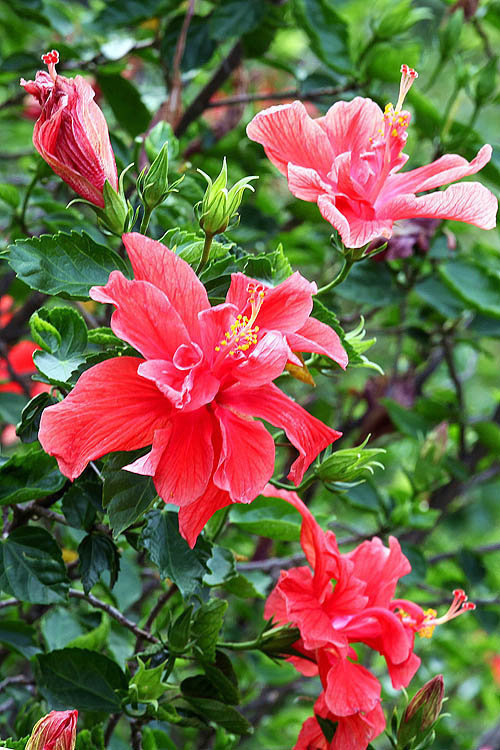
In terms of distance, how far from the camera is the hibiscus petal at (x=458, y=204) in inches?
34.3

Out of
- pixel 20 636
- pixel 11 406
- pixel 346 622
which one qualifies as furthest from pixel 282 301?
pixel 11 406

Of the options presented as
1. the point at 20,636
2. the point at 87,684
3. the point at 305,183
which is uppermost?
the point at 305,183

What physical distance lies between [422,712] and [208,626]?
0.27 metres

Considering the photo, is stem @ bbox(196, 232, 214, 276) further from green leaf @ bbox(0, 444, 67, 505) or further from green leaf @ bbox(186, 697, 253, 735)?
green leaf @ bbox(186, 697, 253, 735)

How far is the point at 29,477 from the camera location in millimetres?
944

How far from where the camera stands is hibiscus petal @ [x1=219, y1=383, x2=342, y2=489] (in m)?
0.80

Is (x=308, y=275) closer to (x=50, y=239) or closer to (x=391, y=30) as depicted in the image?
(x=391, y=30)

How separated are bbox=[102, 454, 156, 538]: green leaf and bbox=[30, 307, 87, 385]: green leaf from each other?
11 cm

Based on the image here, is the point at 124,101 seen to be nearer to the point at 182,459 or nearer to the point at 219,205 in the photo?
the point at 219,205

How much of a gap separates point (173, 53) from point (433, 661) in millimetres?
1588

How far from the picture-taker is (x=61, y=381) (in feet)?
2.70

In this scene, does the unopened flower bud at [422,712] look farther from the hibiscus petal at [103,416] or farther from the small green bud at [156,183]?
the small green bud at [156,183]

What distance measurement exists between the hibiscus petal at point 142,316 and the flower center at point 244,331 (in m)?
0.04

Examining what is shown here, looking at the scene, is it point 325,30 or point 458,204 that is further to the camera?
point 325,30
